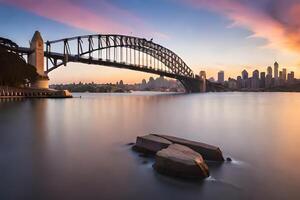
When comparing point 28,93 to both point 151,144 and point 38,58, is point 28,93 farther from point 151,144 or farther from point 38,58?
point 151,144

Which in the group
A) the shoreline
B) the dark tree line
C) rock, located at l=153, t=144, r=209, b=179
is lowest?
rock, located at l=153, t=144, r=209, b=179

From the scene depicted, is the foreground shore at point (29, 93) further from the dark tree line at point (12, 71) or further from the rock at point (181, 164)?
the rock at point (181, 164)

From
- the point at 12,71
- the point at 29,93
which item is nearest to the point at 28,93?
the point at 29,93

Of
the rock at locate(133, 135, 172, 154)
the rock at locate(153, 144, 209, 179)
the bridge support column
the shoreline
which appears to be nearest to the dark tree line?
the shoreline

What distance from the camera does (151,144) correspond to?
10.8 metres

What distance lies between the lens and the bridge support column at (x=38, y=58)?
71.5 meters

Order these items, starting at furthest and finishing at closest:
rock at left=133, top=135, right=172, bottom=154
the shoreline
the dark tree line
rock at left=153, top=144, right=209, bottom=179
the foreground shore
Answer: the foreground shore < the shoreline < the dark tree line < rock at left=133, top=135, right=172, bottom=154 < rock at left=153, top=144, right=209, bottom=179

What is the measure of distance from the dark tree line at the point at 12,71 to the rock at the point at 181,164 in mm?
54967

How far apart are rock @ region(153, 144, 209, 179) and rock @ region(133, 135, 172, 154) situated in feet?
5.26

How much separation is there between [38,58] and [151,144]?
67972 mm

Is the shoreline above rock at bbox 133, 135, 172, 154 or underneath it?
above

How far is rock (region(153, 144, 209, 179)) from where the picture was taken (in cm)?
782

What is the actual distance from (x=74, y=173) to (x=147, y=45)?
108m

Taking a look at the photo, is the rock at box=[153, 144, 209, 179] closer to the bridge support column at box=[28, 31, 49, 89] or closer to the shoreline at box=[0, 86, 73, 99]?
the shoreline at box=[0, 86, 73, 99]
